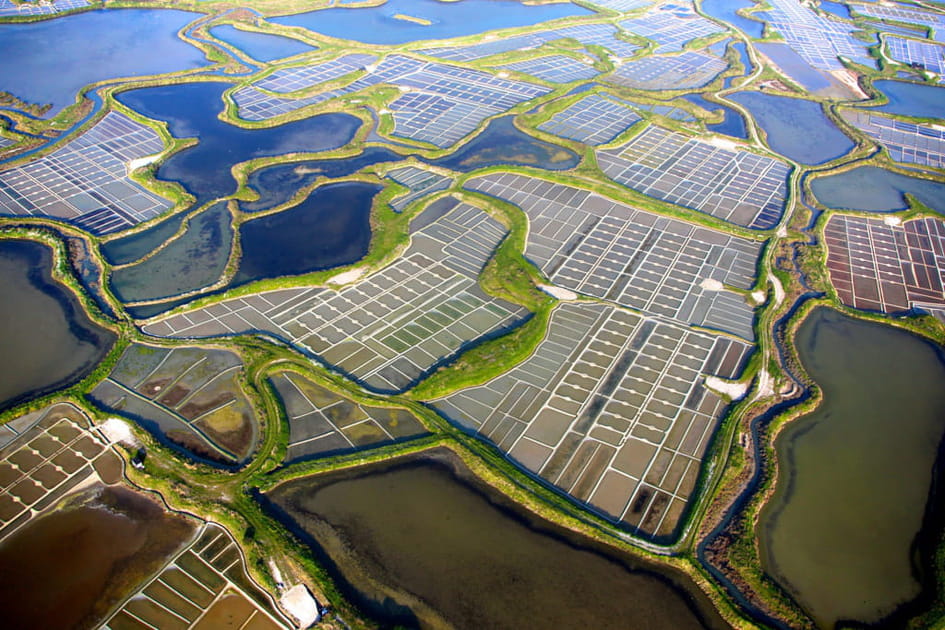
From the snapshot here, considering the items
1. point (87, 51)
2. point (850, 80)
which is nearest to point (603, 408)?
point (850, 80)

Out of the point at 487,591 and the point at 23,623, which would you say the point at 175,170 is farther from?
the point at 487,591

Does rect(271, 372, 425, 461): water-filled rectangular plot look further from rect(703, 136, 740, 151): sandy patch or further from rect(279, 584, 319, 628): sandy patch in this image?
rect(703, 136, 740, 151): sandy patch

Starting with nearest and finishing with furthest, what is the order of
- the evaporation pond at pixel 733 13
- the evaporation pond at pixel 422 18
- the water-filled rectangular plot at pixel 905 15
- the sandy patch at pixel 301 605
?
the sandy patch at pixel 301 605 < the evaporation pond at pixel 422 18 < the evaporation pond at pixel 733 13 < the water-filled rectangular plot at pixel 905 15

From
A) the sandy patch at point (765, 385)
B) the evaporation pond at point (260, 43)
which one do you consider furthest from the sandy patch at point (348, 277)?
the evaporation pond at point (260, 43)

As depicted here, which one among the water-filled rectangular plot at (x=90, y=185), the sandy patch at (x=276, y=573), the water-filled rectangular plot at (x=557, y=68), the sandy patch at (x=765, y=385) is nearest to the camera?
the sandy patch at (x=276, y=573)

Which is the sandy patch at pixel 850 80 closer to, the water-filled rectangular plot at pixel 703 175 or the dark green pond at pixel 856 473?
the water-filled rectangular plot at pixel 703 175

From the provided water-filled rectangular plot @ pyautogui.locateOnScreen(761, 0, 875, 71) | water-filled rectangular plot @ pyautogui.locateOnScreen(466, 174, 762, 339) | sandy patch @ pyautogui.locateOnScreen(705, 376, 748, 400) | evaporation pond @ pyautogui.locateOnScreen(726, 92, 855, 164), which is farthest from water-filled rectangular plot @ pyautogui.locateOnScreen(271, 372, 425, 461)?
water-filled rectangular plot @ pyautogui.locateOnScreen(761, 0, 875, 71)
